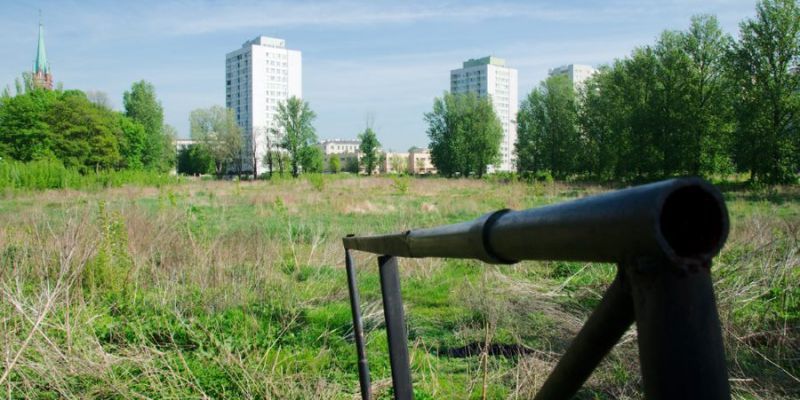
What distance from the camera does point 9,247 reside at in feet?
24.2

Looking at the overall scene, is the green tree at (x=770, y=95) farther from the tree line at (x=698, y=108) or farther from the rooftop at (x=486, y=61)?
the rooftop at (x=486, y=61)

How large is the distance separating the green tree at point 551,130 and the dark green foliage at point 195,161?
5024 centimetres

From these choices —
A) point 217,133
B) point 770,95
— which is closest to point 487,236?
point 770,95

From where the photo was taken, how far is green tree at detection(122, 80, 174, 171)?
7688 centimetres

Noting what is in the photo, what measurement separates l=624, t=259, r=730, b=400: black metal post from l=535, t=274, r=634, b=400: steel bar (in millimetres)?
106

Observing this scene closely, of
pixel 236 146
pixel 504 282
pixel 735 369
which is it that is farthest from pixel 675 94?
pixel 236 146

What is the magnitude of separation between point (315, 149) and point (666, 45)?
2129 inches

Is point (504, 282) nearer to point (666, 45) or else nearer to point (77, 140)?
point (666, 45)

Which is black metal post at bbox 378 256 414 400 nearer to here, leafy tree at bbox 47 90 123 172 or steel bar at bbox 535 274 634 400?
steel bar at bbox 535 274 634 400

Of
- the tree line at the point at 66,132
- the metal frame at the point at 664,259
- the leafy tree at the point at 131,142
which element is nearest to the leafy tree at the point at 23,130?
the tree line at the point at 66,132

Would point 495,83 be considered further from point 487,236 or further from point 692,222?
point 692,222

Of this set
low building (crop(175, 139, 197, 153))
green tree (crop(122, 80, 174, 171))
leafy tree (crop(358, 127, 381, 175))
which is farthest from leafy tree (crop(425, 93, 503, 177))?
low building (crop(175, 139, 197, 153))

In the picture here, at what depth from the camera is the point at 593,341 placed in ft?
2.77

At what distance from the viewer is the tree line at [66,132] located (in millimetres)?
56156
